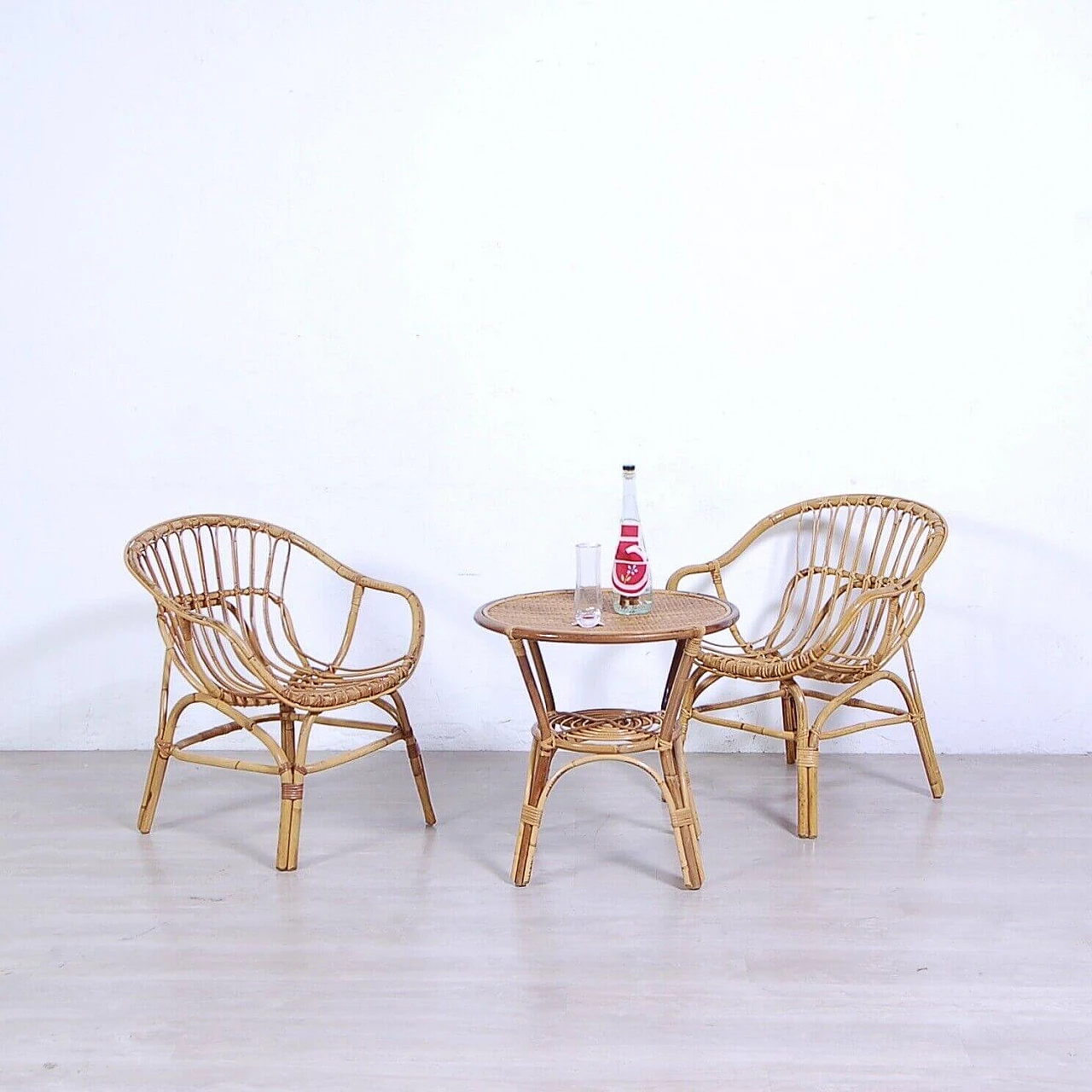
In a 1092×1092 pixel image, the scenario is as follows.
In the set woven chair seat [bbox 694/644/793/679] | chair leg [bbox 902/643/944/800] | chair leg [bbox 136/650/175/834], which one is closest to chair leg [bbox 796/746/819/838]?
woven chair seat [bbox 694/644/793/679]

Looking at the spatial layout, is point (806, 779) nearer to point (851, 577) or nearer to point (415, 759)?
point (851, 577)

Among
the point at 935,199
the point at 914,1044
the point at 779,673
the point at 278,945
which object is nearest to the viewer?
the point at 914,1044

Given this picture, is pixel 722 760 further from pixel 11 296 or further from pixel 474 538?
pixel 11 296

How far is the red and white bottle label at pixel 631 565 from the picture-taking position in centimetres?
305

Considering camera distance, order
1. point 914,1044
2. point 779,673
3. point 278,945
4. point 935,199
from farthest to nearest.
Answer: point 935,199 → point 779,673 → point 278,945 → point 914,1044

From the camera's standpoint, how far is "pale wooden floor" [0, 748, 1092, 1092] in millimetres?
2104

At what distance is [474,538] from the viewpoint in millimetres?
4004

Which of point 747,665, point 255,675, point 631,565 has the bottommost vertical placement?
point 747,665

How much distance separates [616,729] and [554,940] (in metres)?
0.54

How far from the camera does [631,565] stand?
305 centimetres

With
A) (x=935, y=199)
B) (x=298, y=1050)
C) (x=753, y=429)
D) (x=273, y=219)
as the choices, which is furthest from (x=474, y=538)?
(x=298, y=1050)

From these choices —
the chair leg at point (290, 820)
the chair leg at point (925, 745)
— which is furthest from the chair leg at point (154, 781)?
the chair leg at point (925, 745)

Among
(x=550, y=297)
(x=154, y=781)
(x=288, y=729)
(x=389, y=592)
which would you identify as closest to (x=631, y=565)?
(x=389, y=592)

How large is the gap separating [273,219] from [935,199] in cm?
209
